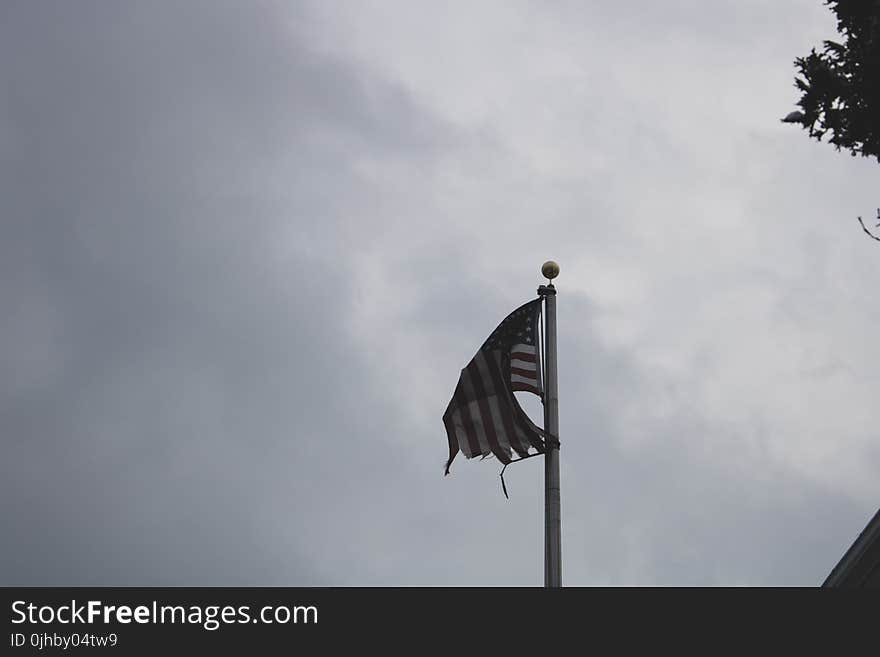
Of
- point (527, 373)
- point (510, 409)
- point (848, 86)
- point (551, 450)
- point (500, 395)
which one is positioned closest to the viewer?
point (848, 86)

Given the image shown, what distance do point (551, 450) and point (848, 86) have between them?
6.24 meters

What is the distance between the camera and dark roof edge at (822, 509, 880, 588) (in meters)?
16.8

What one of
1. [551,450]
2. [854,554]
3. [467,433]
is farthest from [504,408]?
[854,554]

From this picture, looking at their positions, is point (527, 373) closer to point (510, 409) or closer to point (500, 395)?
point (500, 395)

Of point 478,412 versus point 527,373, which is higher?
point 527,373

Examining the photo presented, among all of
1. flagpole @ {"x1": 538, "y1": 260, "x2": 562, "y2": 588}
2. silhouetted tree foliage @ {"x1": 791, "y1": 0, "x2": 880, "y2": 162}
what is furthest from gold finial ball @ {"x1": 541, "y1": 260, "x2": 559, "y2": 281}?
silhouetted tree foliage @ {"x1": 791, "y1": 0, "x2": 880, "y2": 162}

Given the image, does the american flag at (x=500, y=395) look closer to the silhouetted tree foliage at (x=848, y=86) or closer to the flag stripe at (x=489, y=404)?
the flag stripe at (x=489, y=404)

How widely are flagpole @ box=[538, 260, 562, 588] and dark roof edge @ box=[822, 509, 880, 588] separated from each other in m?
4.70

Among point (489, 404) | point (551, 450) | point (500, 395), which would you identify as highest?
point (500, 395)

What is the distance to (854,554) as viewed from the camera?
17453 millimetres

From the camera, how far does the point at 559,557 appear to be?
15555 mm
